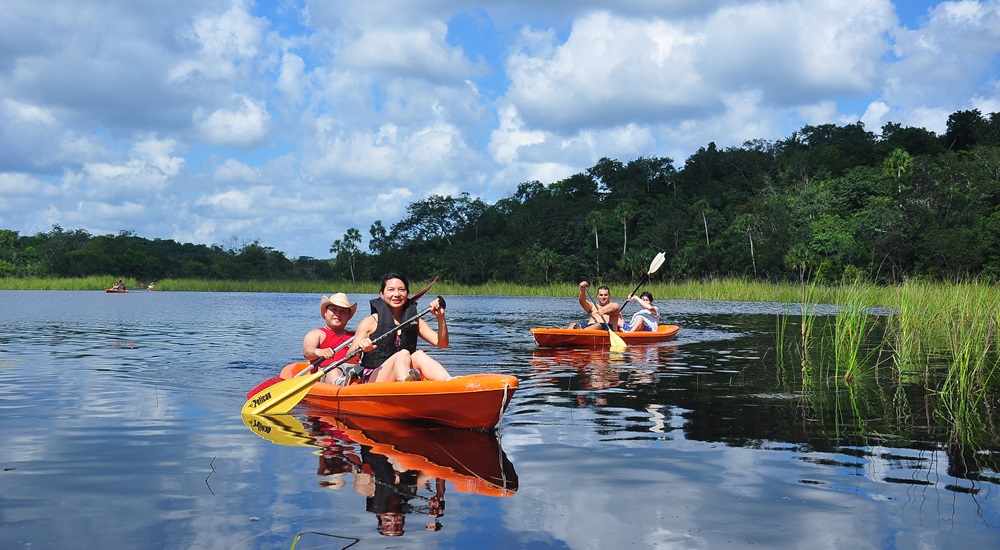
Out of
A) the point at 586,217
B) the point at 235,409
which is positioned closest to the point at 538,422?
the point at 235,409

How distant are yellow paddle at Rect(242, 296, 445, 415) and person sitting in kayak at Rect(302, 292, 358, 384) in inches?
24.2

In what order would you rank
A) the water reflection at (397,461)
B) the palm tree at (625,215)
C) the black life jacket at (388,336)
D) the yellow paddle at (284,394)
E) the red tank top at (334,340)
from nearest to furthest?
the water reflection at (397,461)
the yellow paddle at (284,394)
the black life jacket at (388,336)
the red tank top at (334,340)
the palm tree at (625,215)

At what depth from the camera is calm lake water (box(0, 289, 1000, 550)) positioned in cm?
370

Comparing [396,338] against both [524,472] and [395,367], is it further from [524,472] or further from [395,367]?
[524,472]

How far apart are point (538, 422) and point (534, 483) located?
2.00m

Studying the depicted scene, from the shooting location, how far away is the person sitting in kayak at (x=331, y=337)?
770 centimetres

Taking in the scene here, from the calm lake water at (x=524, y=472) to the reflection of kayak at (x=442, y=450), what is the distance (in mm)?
27

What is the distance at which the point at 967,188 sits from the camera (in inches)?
1624

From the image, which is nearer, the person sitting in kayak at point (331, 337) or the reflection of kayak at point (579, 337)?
the person sitting in kayak at point (331, 337)

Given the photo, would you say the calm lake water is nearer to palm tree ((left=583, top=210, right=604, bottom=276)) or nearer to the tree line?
the tree line

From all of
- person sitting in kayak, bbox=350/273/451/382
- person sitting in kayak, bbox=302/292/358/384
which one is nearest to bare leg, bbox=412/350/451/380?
person sitting in kayak, bbox=350/273/451/382

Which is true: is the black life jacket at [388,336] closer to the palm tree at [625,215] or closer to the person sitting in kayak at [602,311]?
the person sitting in kayak at [602,311]

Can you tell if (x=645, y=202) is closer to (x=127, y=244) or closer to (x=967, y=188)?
(x=967, y=188)

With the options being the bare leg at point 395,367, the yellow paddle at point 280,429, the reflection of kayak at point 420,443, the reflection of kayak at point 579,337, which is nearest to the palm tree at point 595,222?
the reflection of kayak at point 579,337
